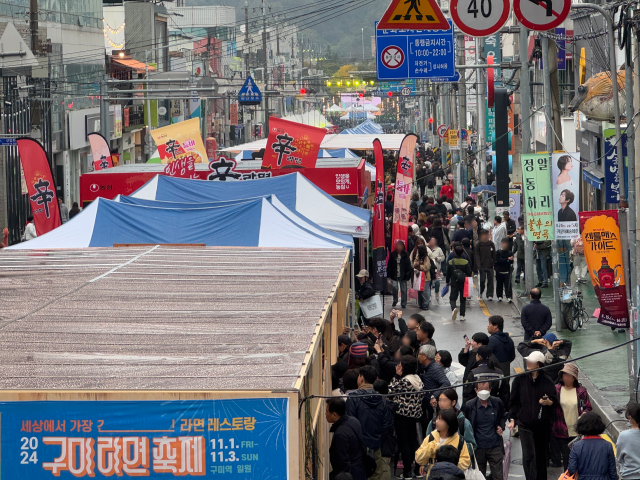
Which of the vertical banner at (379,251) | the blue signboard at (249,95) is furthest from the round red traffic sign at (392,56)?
the blue signboard at (249,95)

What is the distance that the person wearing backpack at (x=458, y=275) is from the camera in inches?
692

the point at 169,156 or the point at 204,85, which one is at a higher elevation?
the point at 204,85

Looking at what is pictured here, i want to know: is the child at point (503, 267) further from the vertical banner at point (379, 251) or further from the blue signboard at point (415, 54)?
the blue signboard at point (415, 54)

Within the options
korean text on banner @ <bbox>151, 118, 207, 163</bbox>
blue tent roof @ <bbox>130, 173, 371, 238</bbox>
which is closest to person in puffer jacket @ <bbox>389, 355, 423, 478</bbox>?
blue tent roof @ <bbox>130, 173, 371, 238</bbox>

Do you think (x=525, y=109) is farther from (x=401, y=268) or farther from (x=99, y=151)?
(x=99, y=151)

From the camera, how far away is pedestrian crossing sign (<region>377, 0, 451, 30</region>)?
10.9m

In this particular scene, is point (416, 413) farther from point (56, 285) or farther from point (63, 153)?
point (63, 153)

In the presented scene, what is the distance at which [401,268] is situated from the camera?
18.6m

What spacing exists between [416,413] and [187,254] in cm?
319

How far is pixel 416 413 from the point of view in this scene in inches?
370

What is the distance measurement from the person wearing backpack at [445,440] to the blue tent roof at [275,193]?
27.0 feet

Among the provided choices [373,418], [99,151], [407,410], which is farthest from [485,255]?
[99,151]

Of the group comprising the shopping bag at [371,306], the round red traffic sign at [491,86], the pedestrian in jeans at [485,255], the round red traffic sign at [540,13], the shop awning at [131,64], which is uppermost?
the shop awning at [131,64]

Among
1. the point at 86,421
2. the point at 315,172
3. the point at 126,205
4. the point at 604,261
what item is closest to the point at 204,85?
the point at 315,172
